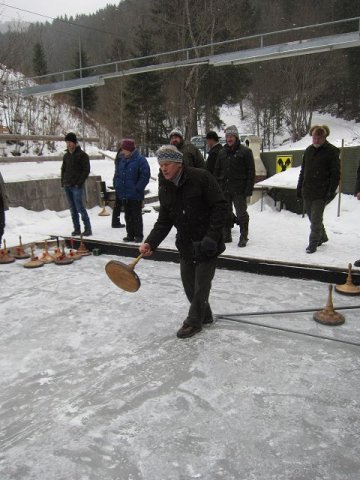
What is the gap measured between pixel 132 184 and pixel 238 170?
5.62 feet

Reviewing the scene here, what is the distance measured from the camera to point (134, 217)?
22.5 ft

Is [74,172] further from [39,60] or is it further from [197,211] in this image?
[39,60]

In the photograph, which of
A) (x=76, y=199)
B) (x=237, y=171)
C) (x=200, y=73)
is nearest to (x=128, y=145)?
(x=76, y=199)

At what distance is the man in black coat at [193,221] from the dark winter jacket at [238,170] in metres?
2.60

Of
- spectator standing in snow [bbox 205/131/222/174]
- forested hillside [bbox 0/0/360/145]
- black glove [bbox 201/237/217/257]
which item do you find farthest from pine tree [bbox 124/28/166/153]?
black glove [bbox 201/237/217/257]

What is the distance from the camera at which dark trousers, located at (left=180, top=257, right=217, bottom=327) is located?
359 centimetres

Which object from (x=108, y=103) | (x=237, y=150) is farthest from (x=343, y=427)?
(x=108, y=103)

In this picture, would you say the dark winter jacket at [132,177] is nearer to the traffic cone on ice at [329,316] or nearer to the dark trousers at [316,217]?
the dark trousers at [316,217]

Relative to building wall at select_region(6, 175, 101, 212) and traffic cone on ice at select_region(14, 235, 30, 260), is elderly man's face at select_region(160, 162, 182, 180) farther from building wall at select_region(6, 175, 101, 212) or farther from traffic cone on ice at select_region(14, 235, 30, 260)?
building wall at select_region(6, 175, 101, 212)

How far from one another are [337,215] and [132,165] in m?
4.02

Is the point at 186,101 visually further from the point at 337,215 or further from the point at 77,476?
the point at 77,476

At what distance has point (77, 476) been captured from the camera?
2141 millimetres

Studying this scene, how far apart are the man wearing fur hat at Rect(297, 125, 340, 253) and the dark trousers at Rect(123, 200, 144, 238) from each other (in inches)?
100

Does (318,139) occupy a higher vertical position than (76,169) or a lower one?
higher
